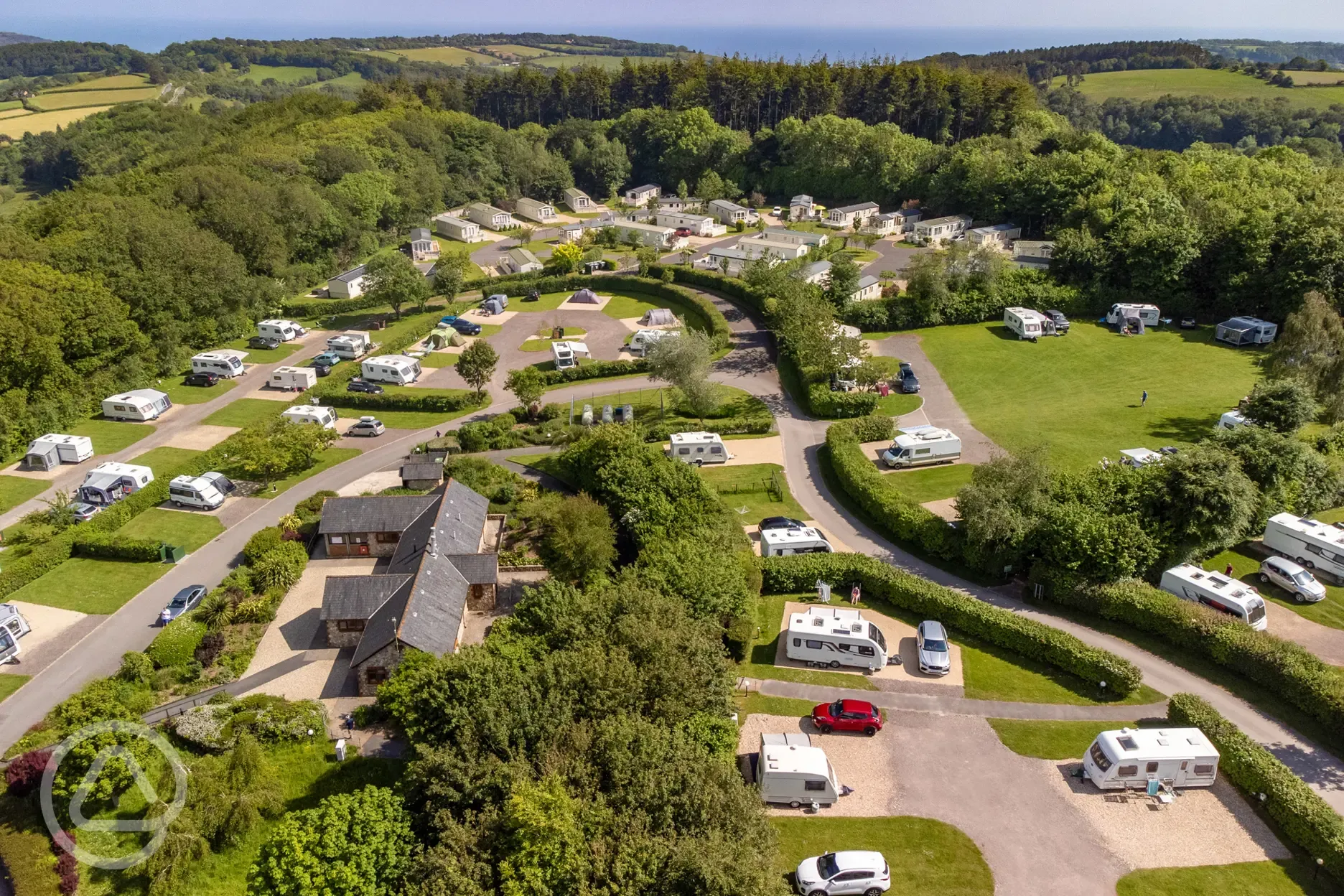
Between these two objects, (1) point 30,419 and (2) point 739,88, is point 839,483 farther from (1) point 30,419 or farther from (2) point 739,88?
(2) point 739,88

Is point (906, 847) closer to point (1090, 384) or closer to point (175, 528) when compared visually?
point (175, 528)

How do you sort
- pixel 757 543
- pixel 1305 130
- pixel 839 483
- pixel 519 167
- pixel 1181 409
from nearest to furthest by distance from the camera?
pixel 757 543
pixel 839 483
pixel 1181 409
pixel 519 167
pixel 1305 130

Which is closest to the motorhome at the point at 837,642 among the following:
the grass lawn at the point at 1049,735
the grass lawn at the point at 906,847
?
the grass lawn at the point at 1049,735

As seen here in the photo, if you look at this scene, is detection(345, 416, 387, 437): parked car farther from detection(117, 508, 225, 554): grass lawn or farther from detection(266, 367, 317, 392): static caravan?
detection(117, 508, 225, 554): grass lawn

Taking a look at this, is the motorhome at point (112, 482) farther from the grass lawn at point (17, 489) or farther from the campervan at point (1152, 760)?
the campervan at point (1152, 760)

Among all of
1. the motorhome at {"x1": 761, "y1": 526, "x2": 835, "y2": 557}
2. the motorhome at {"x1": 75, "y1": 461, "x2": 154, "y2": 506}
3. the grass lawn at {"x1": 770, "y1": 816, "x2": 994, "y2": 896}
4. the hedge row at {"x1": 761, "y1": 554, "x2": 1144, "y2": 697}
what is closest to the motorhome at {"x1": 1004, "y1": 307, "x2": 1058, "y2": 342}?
the motorhome at {"x1": 761, "y1": 526, "x2": 835, "y2": 557}

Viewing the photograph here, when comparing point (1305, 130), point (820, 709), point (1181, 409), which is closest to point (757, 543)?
point (820, 709)
